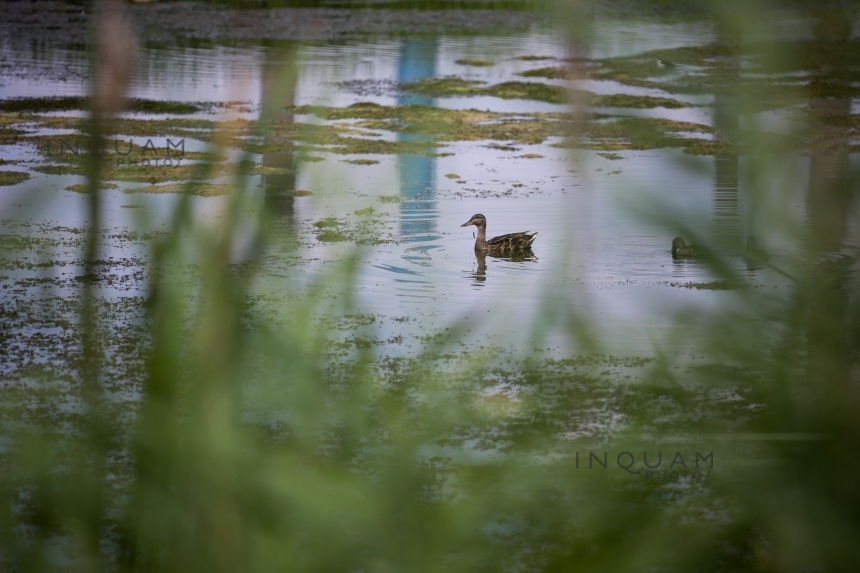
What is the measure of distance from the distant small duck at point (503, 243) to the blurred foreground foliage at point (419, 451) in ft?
23.6

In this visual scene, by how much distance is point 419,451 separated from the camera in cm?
112

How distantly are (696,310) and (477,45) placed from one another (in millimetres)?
22685

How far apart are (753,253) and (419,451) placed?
362mm

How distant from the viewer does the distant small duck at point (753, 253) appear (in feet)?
3.65

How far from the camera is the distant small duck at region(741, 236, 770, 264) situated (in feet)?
3.65

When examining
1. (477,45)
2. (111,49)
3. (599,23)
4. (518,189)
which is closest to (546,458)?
(599,23)

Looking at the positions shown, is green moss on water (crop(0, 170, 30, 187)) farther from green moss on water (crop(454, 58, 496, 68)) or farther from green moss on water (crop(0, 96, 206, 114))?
green moss on water (crop(454, 58, 496, 68))

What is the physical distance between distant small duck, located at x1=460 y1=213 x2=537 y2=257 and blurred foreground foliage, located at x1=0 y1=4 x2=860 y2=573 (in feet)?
23.6

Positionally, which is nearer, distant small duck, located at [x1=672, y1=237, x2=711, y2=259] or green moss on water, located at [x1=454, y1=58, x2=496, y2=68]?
distant small duck, located at [x1=672, y1=237, x2=711, y2=259]

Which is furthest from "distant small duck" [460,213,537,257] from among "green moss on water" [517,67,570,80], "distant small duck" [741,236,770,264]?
"green moss on water" [517,67,570,80]

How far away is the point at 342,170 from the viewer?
3.54 ft
